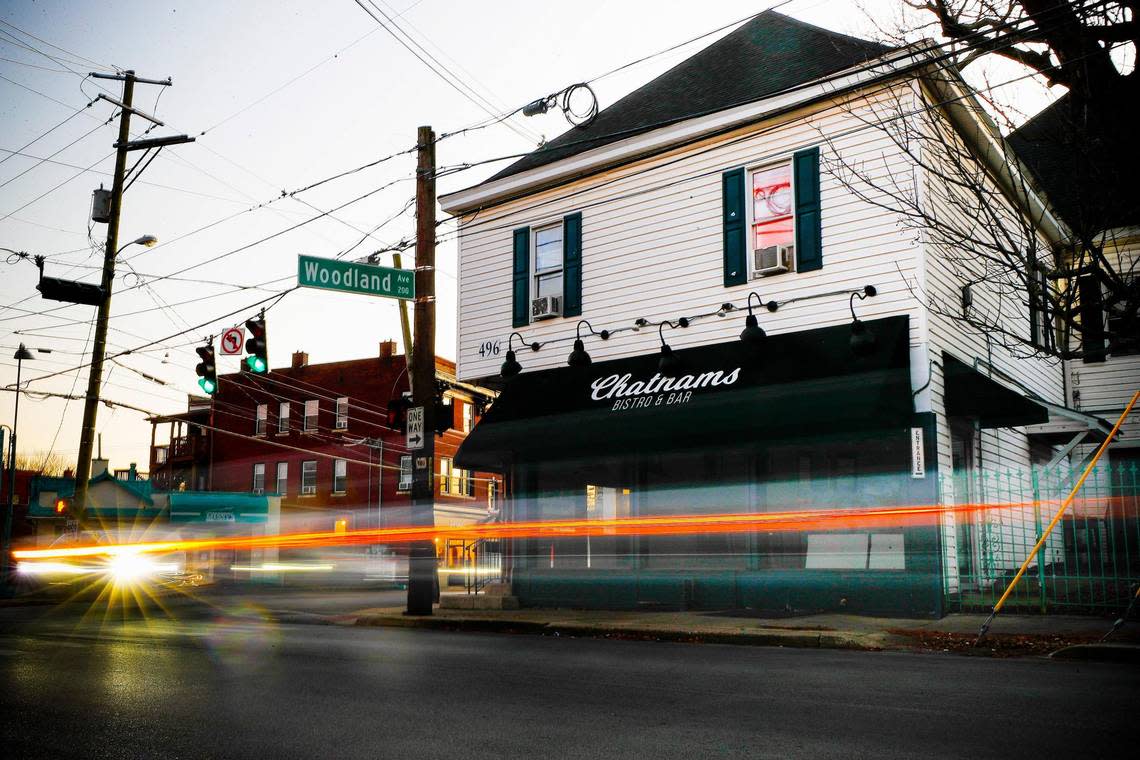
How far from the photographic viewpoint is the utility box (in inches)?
981

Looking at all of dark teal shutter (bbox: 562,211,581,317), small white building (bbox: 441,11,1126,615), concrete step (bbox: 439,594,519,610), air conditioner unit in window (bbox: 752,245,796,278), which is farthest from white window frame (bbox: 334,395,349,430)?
air conditioner unit in window (bbox: 752,245,796,278)

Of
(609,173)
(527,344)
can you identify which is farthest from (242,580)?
(609,173)

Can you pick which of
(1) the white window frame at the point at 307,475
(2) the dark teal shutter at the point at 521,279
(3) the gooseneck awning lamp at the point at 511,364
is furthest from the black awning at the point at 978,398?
(1) the white window frame at the point at 307,475

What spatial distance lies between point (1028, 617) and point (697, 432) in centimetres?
538

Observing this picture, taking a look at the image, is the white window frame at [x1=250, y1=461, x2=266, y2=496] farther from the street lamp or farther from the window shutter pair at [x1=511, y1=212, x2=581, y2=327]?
the window shutter pair at [x1=511, y1=212, x2=581, y2=327]

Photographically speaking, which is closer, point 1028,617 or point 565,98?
point 1028,617

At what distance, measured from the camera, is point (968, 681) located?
310 inches

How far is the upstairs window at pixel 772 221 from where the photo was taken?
15.9 m

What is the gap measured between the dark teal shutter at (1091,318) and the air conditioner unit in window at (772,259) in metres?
4.39

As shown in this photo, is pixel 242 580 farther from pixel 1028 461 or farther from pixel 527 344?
pixel 1028 461

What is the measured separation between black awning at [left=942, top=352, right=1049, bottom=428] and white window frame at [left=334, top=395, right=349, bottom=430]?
42355 mm

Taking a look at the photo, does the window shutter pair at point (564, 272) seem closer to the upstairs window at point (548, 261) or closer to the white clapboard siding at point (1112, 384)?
the upstairs window at point (548, 261)

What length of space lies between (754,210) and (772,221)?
0.42m

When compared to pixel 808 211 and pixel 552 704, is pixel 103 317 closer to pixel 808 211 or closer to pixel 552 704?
pixel 808 211
